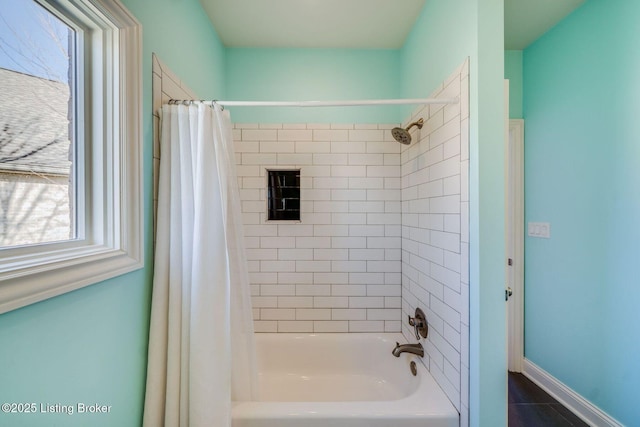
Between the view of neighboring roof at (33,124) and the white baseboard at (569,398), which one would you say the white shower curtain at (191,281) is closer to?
the view of neighboring roof at (33,124)

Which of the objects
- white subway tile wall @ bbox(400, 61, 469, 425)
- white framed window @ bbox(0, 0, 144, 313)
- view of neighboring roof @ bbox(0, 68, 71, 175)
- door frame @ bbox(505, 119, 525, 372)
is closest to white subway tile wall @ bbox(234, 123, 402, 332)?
white subway tile wall @ bbox(400, 61, 469, 425)

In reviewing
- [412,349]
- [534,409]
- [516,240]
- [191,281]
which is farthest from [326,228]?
[534,409]

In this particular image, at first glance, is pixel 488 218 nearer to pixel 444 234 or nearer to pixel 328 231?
pixel 444 234

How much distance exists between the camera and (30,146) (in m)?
0.71

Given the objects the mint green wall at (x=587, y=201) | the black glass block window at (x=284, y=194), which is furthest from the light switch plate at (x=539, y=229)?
the black glass block window at (x=284, y=194)

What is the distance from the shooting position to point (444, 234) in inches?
53.0

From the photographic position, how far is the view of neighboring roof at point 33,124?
651 mm

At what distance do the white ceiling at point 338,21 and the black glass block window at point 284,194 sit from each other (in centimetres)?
101

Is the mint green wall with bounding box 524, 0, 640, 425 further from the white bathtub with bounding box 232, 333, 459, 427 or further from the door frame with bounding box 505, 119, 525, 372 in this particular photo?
the white bathtub with bounding box 232, 333, 459, 427

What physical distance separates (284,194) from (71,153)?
1.32m

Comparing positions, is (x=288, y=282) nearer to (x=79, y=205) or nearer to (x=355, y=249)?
(x=355, y=249)

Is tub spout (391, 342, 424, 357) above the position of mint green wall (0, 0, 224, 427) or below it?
below

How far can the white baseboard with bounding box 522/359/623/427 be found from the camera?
1584 mm

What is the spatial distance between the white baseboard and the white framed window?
2737 mm
